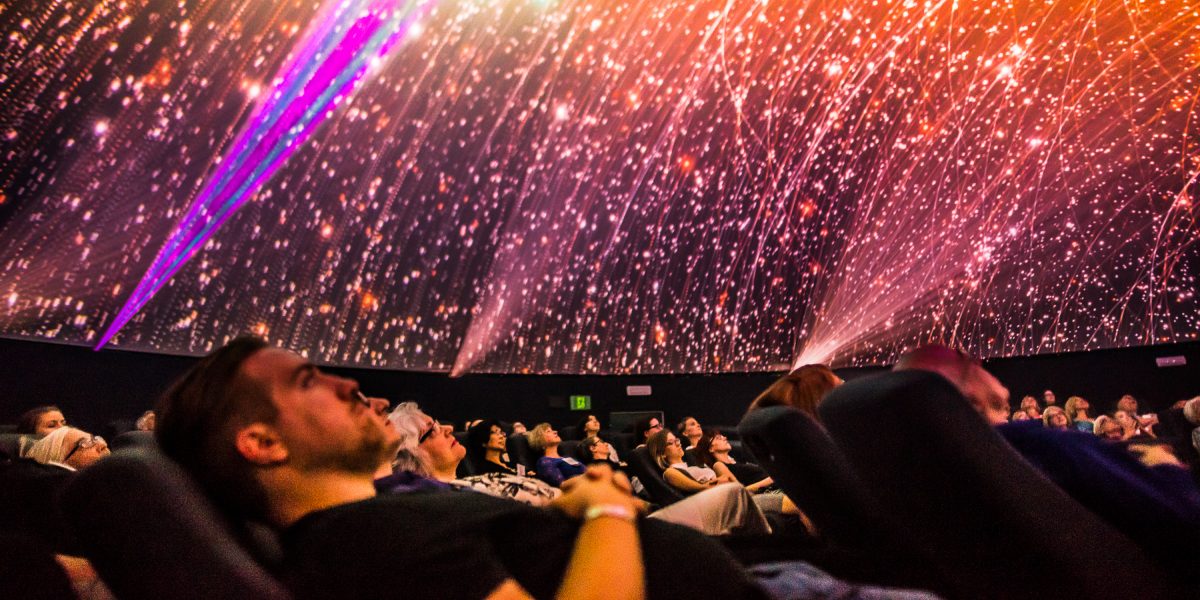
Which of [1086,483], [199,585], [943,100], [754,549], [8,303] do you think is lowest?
[8,303]

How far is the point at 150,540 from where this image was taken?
1.03 meters

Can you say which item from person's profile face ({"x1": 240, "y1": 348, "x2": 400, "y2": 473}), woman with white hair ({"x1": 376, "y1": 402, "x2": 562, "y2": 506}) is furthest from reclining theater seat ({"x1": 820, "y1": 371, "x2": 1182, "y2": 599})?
woman with white hair ({"x1": 376, "y1": 402, "x2": 562, "y2": 506})

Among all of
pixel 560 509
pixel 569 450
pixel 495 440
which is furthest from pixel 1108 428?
pixel 560 509

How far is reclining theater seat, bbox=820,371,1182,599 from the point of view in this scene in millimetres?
1400

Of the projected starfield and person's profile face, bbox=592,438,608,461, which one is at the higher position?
the projected starfield

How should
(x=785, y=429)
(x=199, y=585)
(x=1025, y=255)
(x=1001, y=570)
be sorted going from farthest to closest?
1. (x=1025, y=255)
2. (x=785, y=429)
3. (x=1001, y=570)
4. (x=199, y=585)

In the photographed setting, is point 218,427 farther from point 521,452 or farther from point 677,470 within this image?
point 521,452

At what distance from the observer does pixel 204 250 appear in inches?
303

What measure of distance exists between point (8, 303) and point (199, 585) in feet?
21.3

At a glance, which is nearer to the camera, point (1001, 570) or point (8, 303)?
point (1001, 570)

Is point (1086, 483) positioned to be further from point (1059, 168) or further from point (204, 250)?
point (1059, 168)

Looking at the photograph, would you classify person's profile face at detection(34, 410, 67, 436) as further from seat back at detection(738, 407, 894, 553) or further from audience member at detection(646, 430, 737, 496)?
seat back at detection(738, 407, 894, 553)

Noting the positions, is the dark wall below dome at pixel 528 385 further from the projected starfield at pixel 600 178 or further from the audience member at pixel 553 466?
the audience member at pixel 553 466

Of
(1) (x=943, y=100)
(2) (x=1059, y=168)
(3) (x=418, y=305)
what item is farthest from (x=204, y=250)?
(2) (x=1059, y=168)
